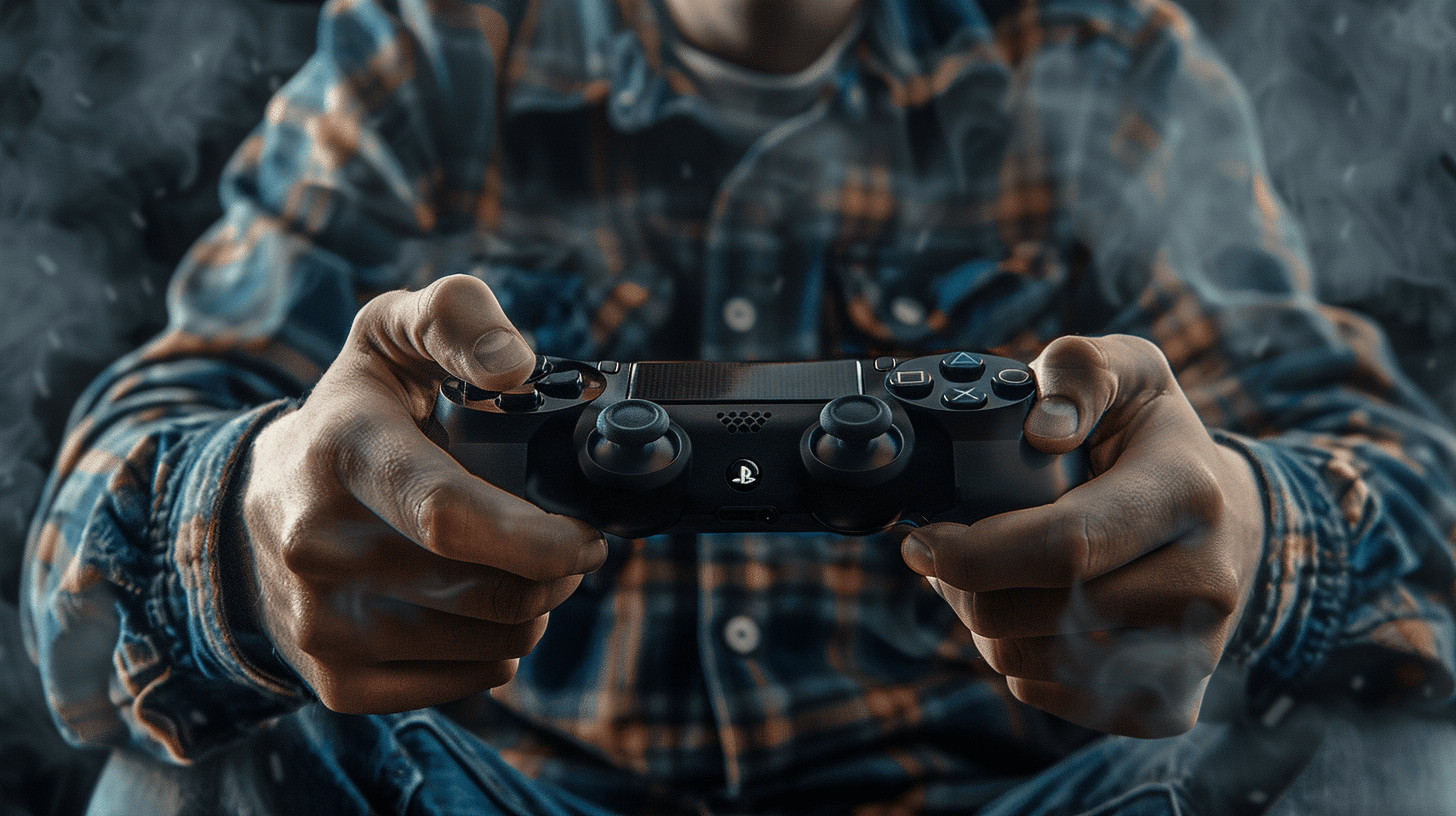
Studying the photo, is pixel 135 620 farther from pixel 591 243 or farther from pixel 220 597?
pixel 591 243

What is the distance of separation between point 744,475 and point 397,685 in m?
0.21

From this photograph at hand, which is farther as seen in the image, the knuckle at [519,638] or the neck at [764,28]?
the neck at [764,28]

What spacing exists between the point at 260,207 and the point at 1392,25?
4.11ft

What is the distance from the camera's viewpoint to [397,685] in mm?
463

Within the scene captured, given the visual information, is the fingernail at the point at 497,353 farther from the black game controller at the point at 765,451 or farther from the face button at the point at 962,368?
the face button at the point at 962,368

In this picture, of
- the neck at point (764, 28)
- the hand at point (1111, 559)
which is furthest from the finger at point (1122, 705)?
the neck at point (764, 28)

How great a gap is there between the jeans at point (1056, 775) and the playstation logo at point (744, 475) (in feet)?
1.06

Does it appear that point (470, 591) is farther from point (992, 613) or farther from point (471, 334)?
point (992, 613)

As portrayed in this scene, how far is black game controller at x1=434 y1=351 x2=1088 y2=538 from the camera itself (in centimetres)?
40

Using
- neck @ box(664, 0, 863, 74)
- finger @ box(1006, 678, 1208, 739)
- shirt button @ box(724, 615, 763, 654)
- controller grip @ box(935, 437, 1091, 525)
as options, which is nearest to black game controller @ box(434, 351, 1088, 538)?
controller grip @ box(935, 437, 1091, 525)

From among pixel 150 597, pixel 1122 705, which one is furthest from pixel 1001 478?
pixel 150 597

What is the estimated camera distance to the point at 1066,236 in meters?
0.76

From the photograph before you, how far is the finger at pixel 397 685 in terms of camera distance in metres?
0.46

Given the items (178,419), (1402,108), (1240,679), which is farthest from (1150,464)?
(1402,108)
